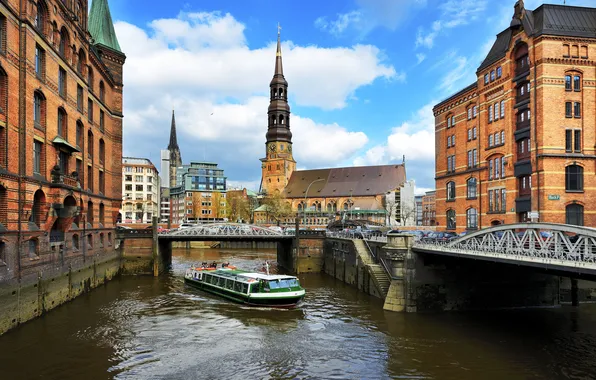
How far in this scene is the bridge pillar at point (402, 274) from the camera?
1109 inches

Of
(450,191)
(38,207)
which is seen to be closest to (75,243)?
(38,207)

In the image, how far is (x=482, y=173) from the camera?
44594mm

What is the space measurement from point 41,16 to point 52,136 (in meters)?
7.40

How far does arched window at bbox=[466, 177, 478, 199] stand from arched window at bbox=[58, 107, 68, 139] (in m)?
38.1

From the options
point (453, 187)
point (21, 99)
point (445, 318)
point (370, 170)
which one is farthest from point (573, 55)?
point (370, 170)

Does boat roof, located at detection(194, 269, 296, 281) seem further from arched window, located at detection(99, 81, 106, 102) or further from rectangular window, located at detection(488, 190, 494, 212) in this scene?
rectangular window, located at detection(488, 190, 494, 212)

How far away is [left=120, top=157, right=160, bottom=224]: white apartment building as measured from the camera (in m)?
107

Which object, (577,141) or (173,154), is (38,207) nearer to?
(577,141)

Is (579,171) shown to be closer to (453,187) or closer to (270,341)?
(453,187)

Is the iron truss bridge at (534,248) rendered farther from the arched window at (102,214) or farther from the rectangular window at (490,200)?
the arched window at (102,214)

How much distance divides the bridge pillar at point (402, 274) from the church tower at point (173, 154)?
547 ft

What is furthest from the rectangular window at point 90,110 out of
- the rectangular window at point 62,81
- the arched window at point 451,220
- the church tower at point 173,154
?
the church tower at point 173,154

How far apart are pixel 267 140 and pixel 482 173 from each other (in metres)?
79.0

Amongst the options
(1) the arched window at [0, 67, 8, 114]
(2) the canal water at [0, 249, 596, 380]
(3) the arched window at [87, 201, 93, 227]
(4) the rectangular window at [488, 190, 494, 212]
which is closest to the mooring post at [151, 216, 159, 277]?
(3) the arched window at [87, 201, 93, 227]
